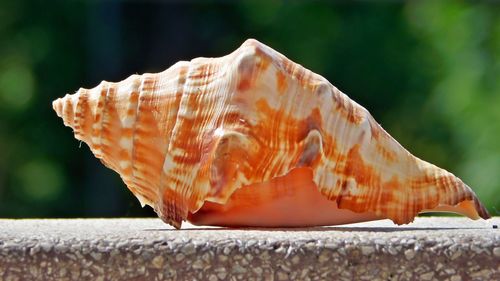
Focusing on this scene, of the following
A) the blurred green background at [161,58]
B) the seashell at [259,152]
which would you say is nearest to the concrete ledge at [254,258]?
the seashell at [259,152]

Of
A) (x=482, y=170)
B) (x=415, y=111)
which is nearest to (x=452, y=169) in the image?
(x=415, y=111)

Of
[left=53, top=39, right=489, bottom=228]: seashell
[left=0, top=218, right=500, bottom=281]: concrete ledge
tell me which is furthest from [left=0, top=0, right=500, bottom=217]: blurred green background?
[left=0, top=218, right=500, bottom=281]: concrete ledge

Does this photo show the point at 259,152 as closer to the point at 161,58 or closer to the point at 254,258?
the point at 254,258

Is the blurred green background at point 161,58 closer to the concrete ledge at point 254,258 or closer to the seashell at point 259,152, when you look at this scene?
the seashell at point 259,152

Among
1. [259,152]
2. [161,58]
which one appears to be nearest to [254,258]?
Answer: [259,152]

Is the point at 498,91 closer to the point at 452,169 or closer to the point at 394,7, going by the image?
the point at 452,169
